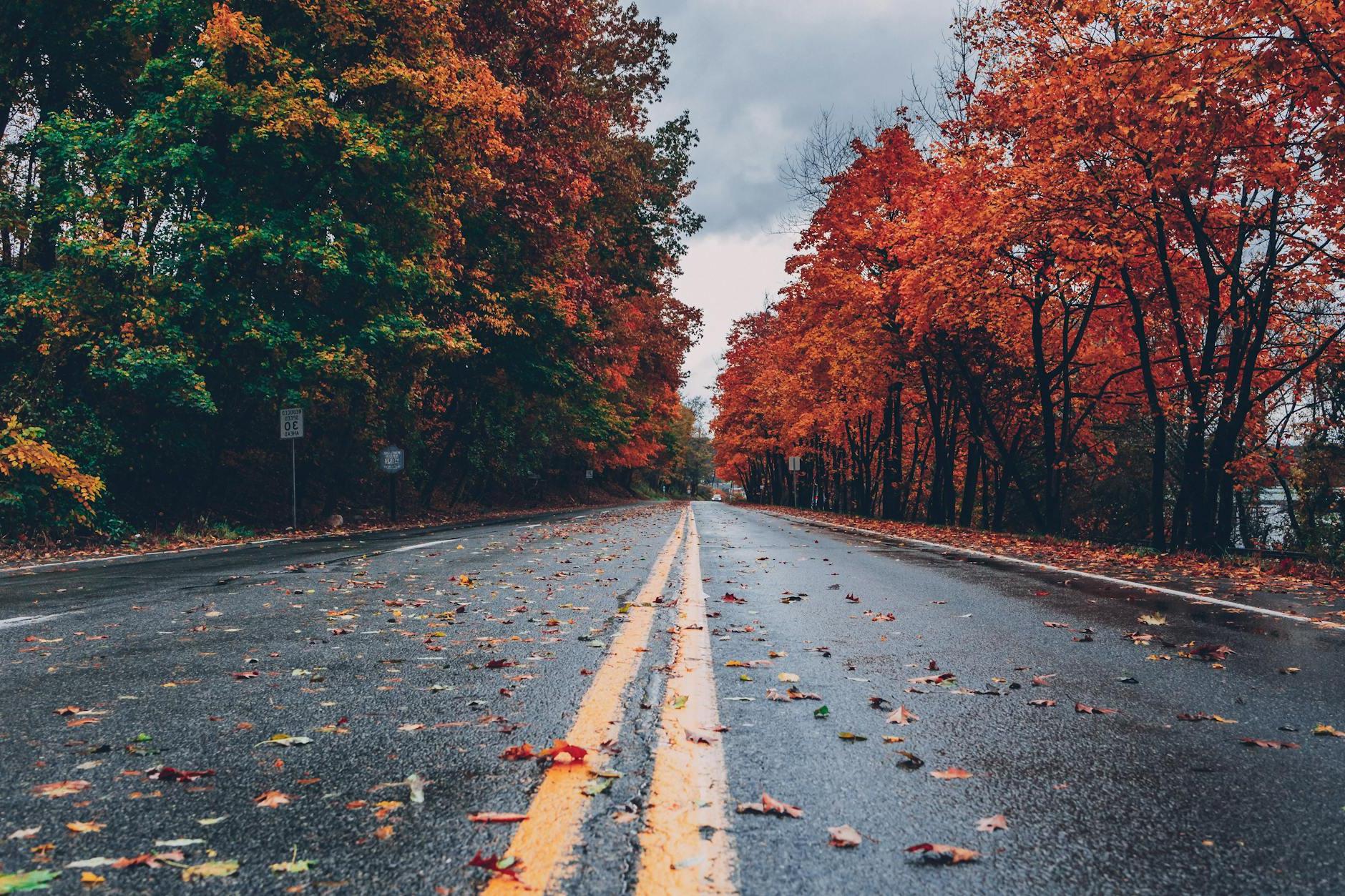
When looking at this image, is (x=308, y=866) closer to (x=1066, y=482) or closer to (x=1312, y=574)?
(x=1312, y=574)

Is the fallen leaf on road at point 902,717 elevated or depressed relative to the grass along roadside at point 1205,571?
elevated

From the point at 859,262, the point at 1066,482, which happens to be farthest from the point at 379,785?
the point at 1066,482

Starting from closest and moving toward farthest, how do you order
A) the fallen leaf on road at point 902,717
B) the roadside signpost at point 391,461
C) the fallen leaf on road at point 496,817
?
the fallen leaf on road at point 496,817 < the fallen leaf on road at point 902,717 < the roadside signpost at point 391,461

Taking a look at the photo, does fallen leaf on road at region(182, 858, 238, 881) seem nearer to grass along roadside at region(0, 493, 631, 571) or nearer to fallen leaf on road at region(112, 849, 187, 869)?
fallen leaf on road at region(112, 849, 187, 869)

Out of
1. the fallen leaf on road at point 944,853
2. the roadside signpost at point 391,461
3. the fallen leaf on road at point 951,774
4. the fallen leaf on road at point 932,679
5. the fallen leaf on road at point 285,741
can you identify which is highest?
the roadside signpost at point 391,461

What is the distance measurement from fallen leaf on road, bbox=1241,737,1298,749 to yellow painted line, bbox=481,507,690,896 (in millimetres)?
2328

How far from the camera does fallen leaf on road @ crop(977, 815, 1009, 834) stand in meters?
2.22

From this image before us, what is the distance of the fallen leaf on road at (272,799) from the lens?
232 centimetres

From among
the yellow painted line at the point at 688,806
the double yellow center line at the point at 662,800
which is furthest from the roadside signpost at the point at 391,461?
the yellow painted line at the point at 688,806

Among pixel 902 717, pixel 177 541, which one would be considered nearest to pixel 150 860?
pixel 902 717

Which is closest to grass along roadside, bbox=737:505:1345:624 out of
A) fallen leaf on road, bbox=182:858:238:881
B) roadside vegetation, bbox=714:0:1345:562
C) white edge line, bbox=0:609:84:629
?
roadside vegetation, bbox=714:0:1345:562

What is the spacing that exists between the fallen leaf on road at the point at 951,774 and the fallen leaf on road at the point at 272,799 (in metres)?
1.96

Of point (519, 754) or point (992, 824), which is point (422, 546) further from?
point (992, 824)

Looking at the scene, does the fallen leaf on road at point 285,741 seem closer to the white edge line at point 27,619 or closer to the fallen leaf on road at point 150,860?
the fallen leaf on road at point 150,860
